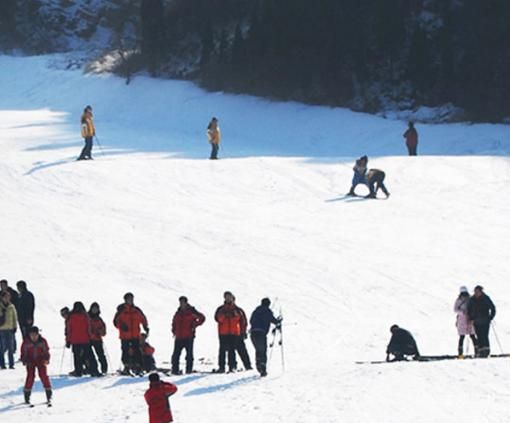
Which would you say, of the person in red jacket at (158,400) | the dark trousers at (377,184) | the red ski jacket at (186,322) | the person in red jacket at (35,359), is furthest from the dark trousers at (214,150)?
the person in red jacket at (158,400)

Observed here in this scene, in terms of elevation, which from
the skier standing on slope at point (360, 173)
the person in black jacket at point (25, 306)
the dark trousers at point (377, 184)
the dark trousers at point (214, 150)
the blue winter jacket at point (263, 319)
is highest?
the dark trousers at point (214, 150)

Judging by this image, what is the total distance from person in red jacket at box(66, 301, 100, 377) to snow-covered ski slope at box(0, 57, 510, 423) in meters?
0.48

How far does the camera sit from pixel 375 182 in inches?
1056

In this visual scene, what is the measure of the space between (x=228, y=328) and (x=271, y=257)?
755 centimetres

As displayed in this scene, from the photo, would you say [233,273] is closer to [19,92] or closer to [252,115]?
[252,115]

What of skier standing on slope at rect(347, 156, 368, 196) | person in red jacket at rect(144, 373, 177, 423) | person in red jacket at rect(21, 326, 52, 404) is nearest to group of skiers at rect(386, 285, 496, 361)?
person in red jacket at rect(21, 326, 52, 404)

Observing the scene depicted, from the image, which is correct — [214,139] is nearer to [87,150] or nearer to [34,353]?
[87,150]

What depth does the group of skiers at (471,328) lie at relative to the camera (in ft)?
48.3

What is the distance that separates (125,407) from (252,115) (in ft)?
105

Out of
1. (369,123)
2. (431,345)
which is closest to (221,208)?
(431,345)

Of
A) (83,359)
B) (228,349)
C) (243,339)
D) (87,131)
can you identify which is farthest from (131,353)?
(87,131)

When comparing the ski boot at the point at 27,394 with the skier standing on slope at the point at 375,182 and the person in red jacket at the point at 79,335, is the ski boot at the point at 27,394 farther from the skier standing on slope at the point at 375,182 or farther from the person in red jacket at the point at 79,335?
the skier standing on slope at the point at 375,182

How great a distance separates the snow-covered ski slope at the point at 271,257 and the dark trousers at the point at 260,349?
1.02 feet

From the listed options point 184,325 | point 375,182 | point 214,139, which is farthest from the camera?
point 214,139
